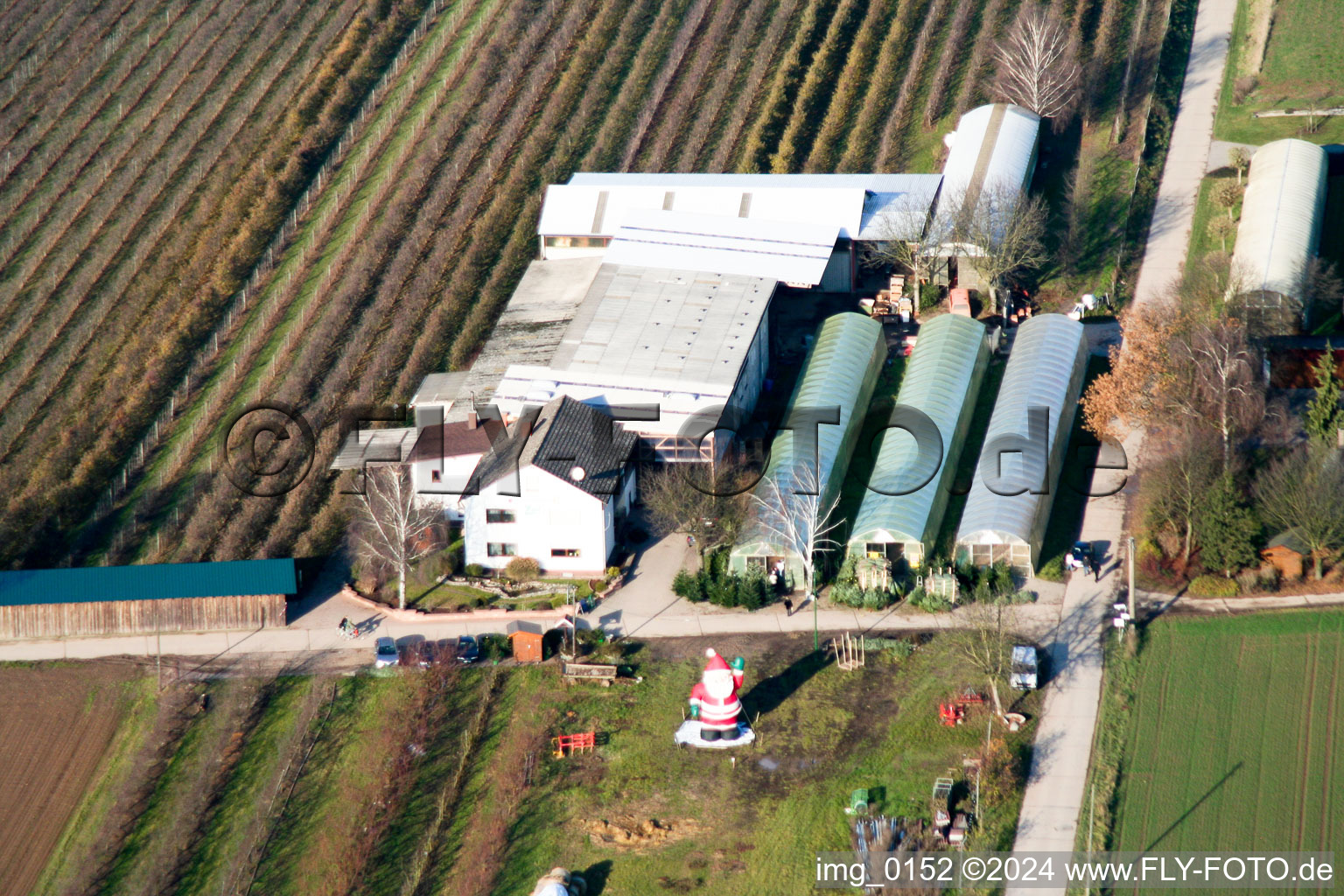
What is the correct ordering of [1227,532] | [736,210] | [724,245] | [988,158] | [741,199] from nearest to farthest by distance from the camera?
[1227,532] → [724,245] → [736,210] → [741,199] → [988,158]

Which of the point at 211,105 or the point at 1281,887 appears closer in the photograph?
the point at 1281,887

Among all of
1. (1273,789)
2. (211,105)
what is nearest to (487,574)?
(1273,789)

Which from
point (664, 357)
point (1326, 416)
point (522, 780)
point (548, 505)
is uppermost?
point (1326, 416)

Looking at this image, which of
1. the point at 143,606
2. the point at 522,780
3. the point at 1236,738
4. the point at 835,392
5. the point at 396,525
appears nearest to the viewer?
the point at 1236,738

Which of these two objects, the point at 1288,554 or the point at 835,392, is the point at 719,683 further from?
the point at 1288,554

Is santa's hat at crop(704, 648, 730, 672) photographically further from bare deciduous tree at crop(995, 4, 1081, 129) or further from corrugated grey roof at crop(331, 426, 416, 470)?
bare deciduous tree at crop(995, 4, 1081, 129)

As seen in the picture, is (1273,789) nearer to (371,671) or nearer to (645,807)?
(645,807)

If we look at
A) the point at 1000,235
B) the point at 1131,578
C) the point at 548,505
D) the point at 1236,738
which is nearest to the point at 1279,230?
the point at 1000,235
